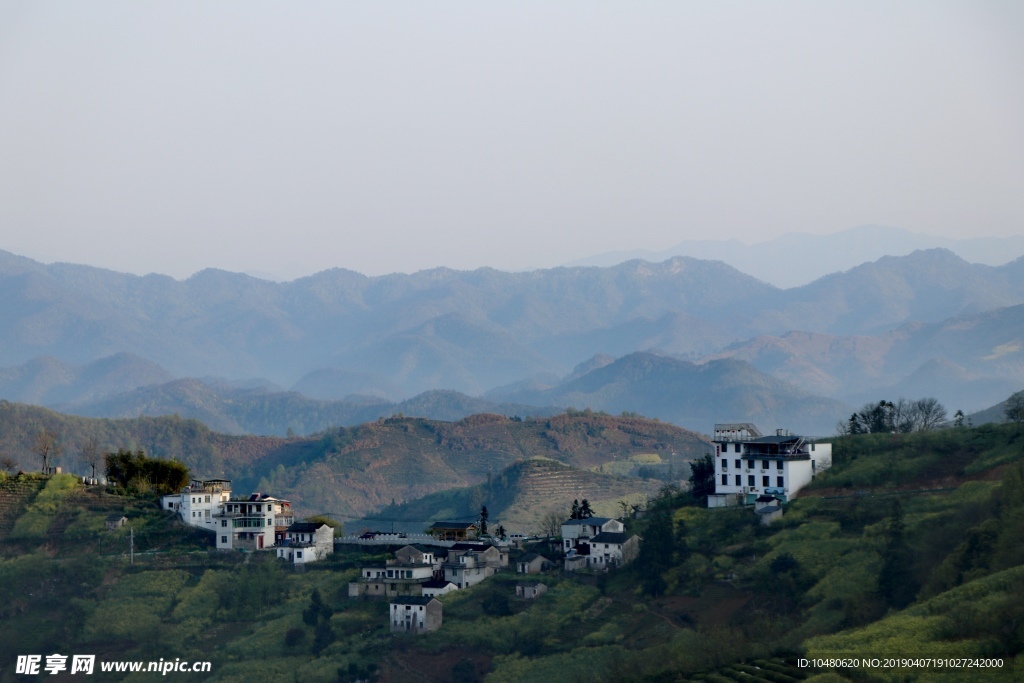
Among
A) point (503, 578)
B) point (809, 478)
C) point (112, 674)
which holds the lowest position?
point (112, 674)

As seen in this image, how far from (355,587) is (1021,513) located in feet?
95.8

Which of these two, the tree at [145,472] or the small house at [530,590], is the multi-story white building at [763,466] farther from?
the tree at [145,472]

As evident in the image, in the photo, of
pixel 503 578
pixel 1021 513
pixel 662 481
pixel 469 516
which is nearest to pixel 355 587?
pixel 503 578

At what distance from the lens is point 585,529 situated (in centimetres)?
6912

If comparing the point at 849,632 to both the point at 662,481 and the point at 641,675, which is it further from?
the point at 662,481

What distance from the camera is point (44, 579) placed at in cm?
7206

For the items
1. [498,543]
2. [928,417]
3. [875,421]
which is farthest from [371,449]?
[498,543]

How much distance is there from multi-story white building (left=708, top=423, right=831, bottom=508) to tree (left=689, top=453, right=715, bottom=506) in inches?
52.7

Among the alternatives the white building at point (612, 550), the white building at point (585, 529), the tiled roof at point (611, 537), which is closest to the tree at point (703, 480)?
the white building at point (585, 529)

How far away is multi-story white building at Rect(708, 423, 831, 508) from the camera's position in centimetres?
6531

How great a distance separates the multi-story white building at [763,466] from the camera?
65.3m

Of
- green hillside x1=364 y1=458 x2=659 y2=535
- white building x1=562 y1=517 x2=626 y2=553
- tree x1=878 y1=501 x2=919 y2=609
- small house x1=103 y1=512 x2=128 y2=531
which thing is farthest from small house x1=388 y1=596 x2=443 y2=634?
green hillside x1=364 y1=458 x2=659 y2=535

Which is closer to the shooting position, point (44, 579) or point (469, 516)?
point (44, 579)

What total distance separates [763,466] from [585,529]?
876 cm
